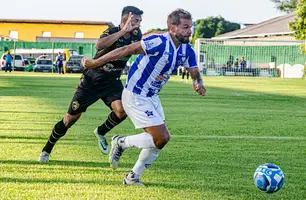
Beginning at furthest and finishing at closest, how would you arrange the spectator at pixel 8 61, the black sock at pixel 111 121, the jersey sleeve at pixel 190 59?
the spectator at pixel 8 61
the black sock at pixel 111 121
the jersey sleeve at pixel 190 59

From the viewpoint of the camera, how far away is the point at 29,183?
24.5ft

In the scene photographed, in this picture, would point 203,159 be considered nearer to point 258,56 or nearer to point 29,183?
point 29,183

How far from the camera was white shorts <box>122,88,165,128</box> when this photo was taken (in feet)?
25.0

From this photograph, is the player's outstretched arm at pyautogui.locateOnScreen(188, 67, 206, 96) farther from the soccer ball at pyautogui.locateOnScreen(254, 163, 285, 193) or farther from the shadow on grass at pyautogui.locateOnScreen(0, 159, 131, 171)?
the shadow on grass at pyautogui.locateOnScreen(0, 159, 131, 171)

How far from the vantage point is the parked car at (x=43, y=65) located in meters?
62.0

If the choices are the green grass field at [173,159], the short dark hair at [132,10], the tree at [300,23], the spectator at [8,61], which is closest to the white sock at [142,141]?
the green grass field at [173,159]

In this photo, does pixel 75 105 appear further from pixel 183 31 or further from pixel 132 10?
pixel 183 31

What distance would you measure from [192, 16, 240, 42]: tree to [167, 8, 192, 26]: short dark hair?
114 metres

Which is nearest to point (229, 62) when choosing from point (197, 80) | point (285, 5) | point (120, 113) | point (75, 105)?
point (285, 5)

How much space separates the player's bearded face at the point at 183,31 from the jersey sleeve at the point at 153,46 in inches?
7.2

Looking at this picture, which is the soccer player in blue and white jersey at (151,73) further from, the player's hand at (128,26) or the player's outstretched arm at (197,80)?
the player's hand at (128,26)

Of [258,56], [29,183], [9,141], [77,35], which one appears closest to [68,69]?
[258,56]

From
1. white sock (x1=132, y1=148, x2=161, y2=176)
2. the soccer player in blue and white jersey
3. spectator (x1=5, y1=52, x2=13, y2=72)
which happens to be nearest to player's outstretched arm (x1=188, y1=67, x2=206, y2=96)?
the soccer player in blue and white jersey

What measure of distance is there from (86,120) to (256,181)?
29.9 ft
